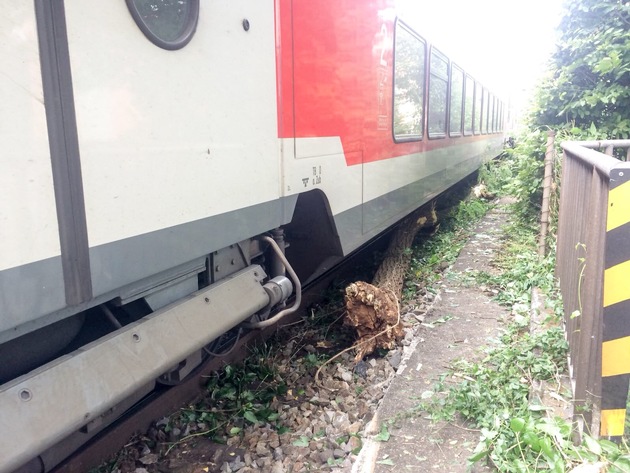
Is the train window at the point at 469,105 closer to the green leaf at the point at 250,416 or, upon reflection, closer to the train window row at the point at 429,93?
the train window row at the point at 429,93

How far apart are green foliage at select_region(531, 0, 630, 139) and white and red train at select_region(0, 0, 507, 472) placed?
3.27m

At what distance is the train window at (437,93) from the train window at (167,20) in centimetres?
508

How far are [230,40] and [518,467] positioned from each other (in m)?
2.26

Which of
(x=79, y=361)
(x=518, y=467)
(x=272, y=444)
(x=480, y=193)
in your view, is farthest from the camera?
(x=480, y=193)

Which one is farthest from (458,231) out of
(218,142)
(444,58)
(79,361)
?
(79,361)

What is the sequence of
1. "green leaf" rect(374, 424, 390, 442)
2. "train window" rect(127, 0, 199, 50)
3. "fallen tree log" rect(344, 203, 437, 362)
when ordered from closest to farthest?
"train window" rect(127, 0, 199, 50) < "green leaf" rect(374, 424, 390, 442) < "fallen tree log" rect(344, 203, 437, 362)

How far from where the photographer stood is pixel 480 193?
12.2m

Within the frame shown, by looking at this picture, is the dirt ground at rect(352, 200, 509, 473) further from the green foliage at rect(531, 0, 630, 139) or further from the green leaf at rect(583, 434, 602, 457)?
the green foliage at rect(531, 0, 630, 139)

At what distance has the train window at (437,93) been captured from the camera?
23.3 ft

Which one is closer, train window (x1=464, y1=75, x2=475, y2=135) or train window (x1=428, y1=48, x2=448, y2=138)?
train window (x1=428, y1=48, x2=448, y2=138)

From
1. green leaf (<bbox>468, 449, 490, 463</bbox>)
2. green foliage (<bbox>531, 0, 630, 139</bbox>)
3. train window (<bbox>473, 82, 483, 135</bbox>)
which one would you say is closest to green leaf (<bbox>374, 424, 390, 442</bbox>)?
green leaf (<bbox>468, 449, 490, 463</bbox>)

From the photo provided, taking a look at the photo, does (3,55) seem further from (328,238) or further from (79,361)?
(328,238)

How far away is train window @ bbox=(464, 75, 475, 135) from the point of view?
1042 centimetres

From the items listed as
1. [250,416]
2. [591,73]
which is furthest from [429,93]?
[250,416]
